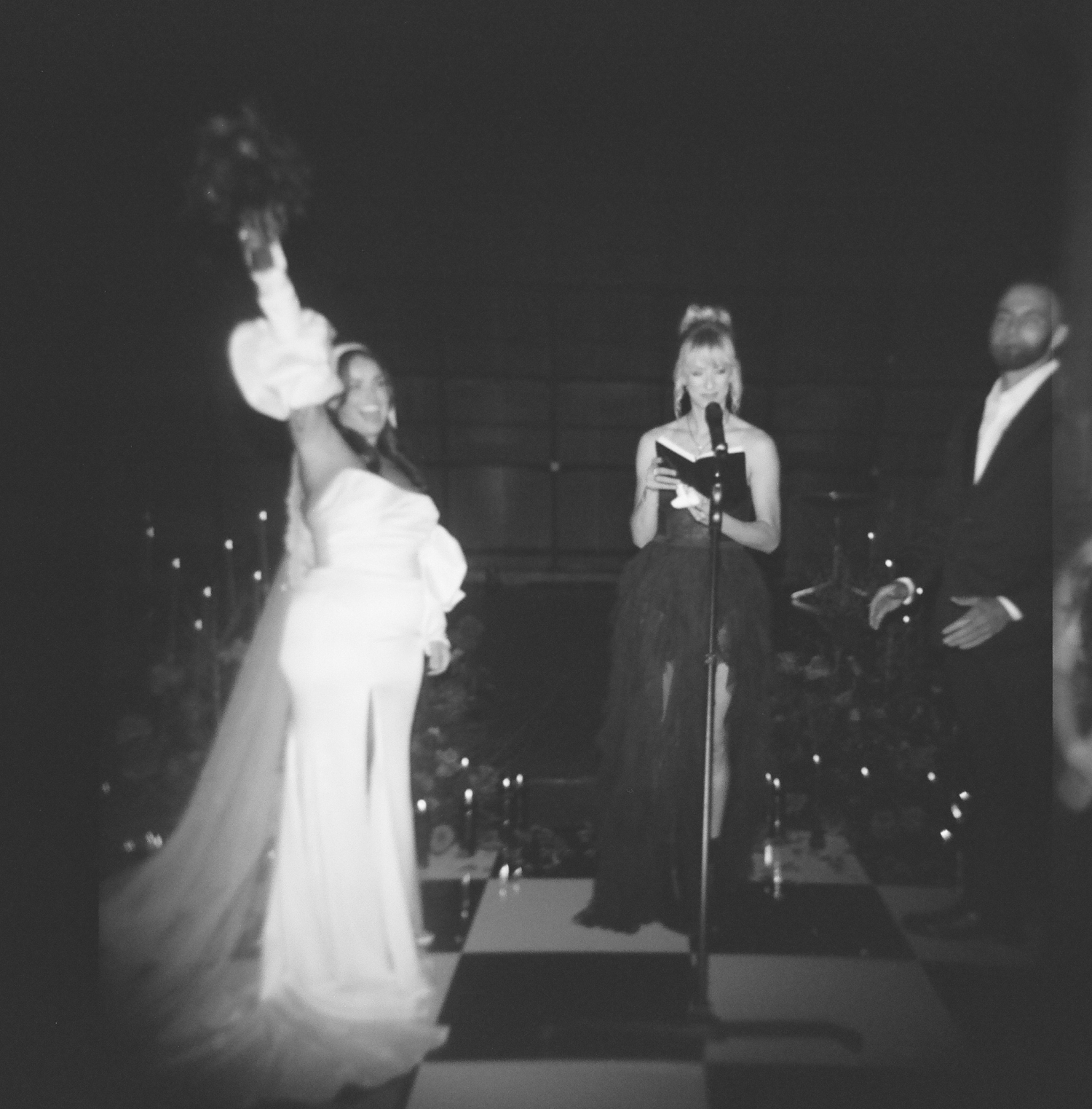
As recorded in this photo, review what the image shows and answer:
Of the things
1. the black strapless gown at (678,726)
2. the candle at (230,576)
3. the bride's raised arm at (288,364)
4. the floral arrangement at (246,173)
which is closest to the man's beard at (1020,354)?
the black strapless gown at (678,726)

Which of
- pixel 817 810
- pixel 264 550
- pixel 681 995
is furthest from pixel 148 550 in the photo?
pixel 817 810

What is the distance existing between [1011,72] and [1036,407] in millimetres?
591

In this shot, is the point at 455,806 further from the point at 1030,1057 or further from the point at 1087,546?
the point at 1087,546

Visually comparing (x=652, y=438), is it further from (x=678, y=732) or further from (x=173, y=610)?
(x=173, y=610)

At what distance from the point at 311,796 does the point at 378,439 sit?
0.60 meters

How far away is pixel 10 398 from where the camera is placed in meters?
1.78

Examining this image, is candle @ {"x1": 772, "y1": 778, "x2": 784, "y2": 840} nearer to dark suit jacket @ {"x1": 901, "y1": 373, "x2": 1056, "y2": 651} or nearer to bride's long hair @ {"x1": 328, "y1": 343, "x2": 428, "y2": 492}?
dark suit jacket @ {"x1": 901, "y1": 373, "x2": 1056, "y2": 651}

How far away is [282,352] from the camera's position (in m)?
1.66

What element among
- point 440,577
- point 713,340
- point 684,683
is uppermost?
point 713,340

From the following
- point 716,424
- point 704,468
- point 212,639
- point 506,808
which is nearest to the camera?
point 716,424

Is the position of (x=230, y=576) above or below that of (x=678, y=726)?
above

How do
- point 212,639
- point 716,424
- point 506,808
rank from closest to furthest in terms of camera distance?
point 716,424, point 212,639, point 506,808

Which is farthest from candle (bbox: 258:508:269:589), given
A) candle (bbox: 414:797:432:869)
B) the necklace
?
the necklace

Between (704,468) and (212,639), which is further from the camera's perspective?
(212,639)
